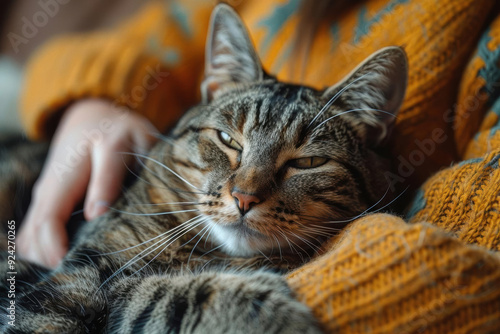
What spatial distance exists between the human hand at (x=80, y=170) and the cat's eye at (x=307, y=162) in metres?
0.47

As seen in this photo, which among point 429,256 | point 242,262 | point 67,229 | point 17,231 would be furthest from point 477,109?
point 17,231

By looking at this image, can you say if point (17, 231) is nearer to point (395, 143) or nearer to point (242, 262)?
point (242, 262)

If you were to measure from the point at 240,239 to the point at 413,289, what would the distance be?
0.33m

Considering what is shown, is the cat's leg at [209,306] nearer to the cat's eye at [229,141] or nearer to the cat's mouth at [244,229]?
the cat's mouth at [244,229]

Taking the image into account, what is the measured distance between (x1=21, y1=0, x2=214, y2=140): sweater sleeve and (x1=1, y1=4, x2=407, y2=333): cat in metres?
0.39

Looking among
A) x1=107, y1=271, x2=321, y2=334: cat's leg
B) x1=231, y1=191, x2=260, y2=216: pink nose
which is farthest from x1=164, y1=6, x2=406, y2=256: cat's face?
x1=107, y1=271, x2=321, y2=334: cat's leg

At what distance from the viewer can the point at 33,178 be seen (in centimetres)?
126

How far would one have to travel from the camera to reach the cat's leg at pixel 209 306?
0.54 metres

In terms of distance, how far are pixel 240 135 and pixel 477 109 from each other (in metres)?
0.56

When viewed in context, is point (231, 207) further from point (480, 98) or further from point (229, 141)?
point (480, 98)

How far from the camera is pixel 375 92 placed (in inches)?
31.5

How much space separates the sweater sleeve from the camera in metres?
1.28

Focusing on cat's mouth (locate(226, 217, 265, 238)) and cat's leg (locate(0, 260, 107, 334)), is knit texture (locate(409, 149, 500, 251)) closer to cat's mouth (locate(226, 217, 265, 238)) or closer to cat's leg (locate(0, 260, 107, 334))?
cat's mouth (locate(226, 217, 265, 238))

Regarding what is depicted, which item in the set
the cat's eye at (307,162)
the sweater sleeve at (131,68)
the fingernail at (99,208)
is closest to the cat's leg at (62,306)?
the fingernail at (99,208)
